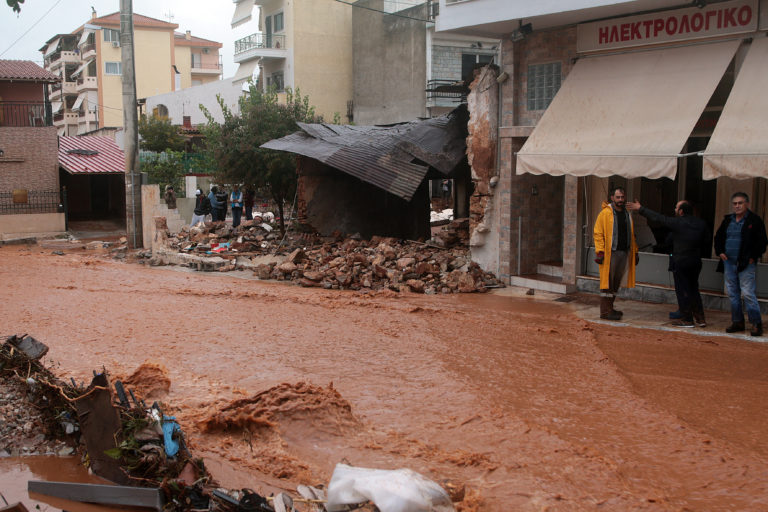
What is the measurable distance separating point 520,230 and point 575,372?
18.0 ft

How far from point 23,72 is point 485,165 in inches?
859

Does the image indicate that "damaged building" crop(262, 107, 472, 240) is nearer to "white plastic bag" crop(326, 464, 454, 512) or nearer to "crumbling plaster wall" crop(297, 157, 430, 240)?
"crumbling plaster wall" crop(297, 157, 430, 240)

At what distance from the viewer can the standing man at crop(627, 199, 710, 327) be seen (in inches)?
375

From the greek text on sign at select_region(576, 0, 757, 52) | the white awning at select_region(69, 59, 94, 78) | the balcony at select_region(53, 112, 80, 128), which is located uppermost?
the white awning at select_region(69, 59, 94, 78)

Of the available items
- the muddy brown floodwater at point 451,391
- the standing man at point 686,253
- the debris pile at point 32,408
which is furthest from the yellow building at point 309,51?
the debris pile at point 32,408

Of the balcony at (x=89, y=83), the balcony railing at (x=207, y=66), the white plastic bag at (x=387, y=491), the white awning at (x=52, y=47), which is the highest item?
the white awning at (x=52, y=47)

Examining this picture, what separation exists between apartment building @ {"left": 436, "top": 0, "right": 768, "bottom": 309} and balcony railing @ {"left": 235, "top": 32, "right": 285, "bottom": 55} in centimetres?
2751

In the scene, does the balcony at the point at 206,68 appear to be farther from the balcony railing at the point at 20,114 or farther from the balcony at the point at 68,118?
the balcony railing at the point at 20,114

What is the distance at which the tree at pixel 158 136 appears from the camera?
3731 cm

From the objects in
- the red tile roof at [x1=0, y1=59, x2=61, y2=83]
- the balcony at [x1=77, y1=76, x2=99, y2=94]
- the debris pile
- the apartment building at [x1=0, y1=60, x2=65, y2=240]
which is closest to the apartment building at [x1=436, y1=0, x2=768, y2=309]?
the debris pile

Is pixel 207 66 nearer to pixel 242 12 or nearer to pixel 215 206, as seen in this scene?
pixel 242 12

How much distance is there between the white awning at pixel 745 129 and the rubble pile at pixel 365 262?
489 centimetres

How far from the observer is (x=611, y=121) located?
10.8m

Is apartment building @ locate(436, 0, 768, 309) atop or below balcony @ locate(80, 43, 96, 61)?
below
